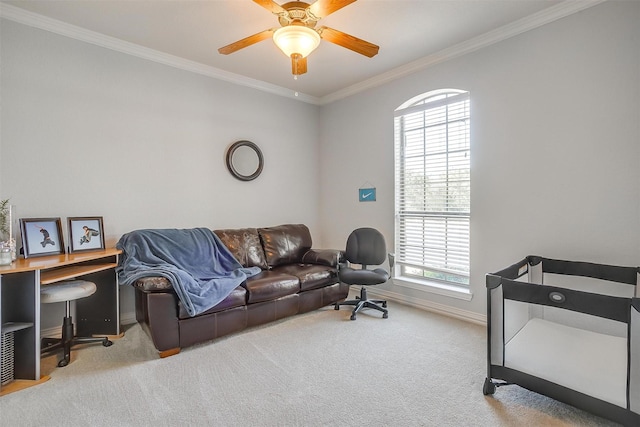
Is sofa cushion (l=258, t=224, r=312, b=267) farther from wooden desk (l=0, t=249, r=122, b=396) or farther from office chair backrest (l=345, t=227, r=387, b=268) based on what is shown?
wooden desk (l=0, t=249, r=122, b=396)

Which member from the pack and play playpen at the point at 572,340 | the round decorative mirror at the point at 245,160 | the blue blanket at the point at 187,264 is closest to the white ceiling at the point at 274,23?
the round decorative mirror at the point at 245,160

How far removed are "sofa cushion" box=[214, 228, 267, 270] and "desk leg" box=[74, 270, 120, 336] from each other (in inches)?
45.5

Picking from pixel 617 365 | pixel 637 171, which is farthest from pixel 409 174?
pixel 617 365

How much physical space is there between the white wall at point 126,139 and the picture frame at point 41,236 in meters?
0.16

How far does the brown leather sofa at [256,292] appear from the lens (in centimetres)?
258

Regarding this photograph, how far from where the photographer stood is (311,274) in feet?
11.6

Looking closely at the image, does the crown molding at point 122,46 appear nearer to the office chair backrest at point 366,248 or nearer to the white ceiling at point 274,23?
the white ceiling at point 274,23

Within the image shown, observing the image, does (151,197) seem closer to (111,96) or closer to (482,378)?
(111,96)

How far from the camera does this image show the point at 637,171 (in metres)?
2.34

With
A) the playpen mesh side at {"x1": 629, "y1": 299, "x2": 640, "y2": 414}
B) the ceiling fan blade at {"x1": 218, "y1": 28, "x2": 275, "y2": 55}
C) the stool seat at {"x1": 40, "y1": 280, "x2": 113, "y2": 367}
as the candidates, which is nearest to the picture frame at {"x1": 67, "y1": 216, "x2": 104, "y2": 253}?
the stool seat at {"x1": 40, "y1": 280, "x2": 113, "y2": 367}

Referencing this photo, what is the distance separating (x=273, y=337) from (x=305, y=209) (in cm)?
233

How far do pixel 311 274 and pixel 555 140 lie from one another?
8.50 ft

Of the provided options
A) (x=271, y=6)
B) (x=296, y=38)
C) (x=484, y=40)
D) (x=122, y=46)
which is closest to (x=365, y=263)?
(x=296, y=38)

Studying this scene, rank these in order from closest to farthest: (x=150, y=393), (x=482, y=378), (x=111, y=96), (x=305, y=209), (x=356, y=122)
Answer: (x=150, y=393)
(x=482, y=378)
(x=111, y=96)
(x=356, y=122)
(x=305, y=209)
